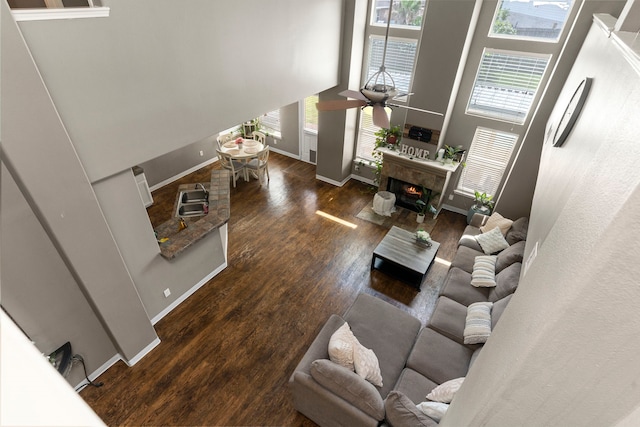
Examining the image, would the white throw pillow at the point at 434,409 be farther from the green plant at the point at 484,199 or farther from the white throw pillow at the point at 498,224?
the green plant at the point at 484,199

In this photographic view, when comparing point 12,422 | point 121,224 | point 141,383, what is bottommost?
point 141,383

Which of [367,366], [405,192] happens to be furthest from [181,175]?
[367,366]

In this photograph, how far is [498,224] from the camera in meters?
5.35

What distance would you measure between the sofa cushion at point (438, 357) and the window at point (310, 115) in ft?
20.0

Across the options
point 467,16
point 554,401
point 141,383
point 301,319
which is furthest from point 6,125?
point 467,16

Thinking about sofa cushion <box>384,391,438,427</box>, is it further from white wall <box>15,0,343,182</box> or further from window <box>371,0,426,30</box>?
window <box>371,0,426,30</box>

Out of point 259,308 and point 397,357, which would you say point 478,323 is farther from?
point 259,308

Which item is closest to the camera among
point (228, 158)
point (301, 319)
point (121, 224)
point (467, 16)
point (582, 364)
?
point (582, 364)

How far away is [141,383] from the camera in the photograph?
3824mm

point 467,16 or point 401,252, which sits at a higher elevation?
point 467,16

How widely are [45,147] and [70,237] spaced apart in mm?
848

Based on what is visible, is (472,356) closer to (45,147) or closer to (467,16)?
(45,147)

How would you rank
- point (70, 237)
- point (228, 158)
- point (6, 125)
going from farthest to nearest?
point (228, 158) → point (70, 237) → point (6, 125)

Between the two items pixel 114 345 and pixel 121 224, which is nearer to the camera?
pixel 121 224
